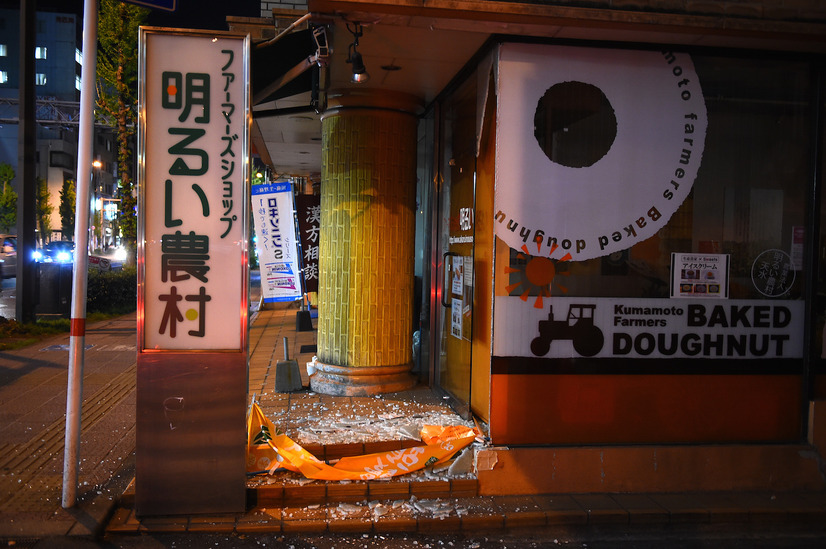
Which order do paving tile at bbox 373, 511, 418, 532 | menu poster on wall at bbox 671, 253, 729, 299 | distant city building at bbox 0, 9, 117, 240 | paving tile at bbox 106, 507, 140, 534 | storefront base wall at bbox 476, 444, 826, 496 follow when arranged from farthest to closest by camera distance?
distant city building at bbox 0, 9, 117, 240 → menu poster on wall at bbox 671, 253, 729, 299 → storefront base wall at bbox 476, 444, 826, 496 → paving tile at bbox 373, 511, 418, 532 → paving tile at bbox 106, 507, 140, 534

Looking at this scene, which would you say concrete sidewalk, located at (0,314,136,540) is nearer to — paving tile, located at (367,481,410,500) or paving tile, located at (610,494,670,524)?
paving tile, located at (367,481,410,500)

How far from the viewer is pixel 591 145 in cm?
532

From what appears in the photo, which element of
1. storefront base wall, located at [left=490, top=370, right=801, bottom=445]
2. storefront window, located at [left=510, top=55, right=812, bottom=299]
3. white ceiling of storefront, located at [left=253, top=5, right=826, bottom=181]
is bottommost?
storefront base wall, located at [left=490, top=370, right=801, bottom=445]

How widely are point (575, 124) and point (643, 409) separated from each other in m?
2.59

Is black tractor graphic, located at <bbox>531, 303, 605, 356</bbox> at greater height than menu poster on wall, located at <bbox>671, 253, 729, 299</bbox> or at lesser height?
lesser

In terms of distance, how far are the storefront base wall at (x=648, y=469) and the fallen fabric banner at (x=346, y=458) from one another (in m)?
0.43

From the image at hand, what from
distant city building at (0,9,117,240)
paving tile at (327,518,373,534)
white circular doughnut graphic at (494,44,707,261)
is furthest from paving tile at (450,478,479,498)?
distant city building at (0,9,117,240)

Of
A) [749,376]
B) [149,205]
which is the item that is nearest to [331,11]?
[149,205]

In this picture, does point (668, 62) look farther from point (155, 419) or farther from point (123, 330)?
point (123, 330)

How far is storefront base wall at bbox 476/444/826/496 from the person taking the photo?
5191 millimetres

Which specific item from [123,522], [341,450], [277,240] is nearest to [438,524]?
[341,450]

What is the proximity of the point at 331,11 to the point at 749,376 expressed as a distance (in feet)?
15.8

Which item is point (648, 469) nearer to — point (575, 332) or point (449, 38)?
point (575, 332)

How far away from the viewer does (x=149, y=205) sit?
4512 mm
